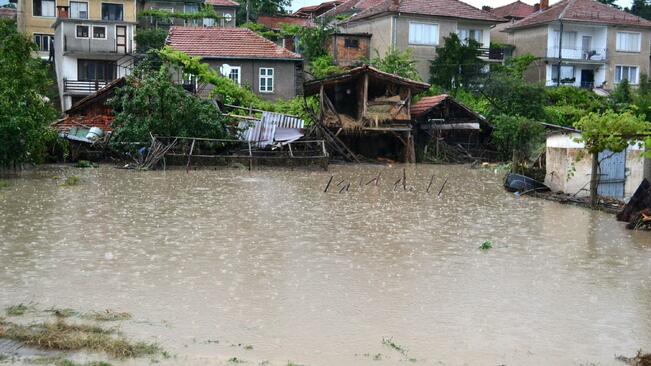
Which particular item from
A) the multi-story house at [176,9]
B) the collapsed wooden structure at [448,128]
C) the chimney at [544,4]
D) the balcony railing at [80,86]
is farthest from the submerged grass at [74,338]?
the chimney at [544,4]

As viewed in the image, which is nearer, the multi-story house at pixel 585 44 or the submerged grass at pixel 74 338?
the submerged grass at pixel 74 338

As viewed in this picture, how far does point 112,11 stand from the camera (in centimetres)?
5216

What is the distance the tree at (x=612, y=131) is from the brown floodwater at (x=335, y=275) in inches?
70.0

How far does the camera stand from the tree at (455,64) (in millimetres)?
46844

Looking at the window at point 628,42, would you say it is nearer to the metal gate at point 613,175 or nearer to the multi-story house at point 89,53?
the multi-story house at point 89,53

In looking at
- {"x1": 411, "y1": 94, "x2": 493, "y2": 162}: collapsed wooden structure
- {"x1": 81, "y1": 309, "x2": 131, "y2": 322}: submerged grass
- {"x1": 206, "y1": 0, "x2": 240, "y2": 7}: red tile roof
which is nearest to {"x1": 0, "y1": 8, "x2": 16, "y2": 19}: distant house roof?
{"x1": 206, "y1": 0, "x2": 240, "y2": 7}: red tile roof

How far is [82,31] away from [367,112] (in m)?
21.6

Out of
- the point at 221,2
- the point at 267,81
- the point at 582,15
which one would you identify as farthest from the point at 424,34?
the point at 221,2

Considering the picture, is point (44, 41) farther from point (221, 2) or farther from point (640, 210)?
point (640, 210)

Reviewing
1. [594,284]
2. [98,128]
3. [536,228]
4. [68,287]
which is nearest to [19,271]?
[68,287]

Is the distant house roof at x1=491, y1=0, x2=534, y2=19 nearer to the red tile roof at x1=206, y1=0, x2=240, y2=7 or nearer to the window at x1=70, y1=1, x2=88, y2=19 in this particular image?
the red tile roof at x1=206, y1=0, x2=240, y2=7

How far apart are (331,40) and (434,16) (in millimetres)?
6446

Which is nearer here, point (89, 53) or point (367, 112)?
point (367, 112)

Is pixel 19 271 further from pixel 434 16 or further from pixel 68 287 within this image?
pixel 434 16
